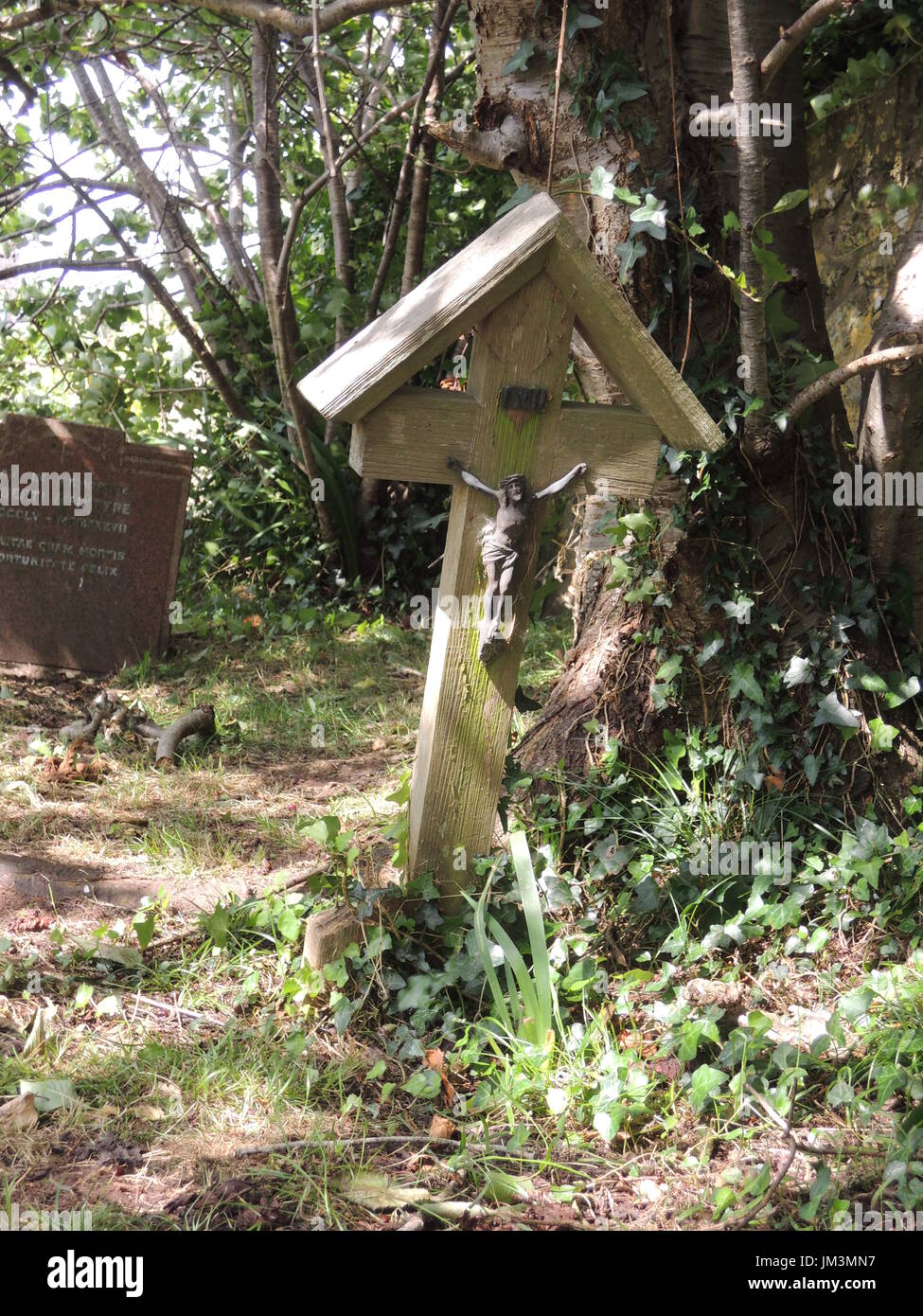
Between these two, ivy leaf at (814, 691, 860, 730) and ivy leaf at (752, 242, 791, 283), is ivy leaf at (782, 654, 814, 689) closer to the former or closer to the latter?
ivy leaf at (814, 691, 860, 730)

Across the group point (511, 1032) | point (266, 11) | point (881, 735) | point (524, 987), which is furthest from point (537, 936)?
point (266, 11)

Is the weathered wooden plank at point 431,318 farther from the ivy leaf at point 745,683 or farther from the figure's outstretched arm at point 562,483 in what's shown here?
the ivy leaf at point 745,683

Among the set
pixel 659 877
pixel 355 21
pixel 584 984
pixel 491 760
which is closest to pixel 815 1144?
pixel 584 984

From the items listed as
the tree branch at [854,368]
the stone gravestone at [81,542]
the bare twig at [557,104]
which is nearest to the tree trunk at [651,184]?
the bare twig at [557,104]

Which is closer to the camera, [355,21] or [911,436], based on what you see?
[911,436]

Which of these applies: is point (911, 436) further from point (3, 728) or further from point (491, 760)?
point (3, 728)

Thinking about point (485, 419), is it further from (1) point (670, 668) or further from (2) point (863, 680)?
(2) point (863, 680)

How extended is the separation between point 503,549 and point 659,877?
3.82 ft

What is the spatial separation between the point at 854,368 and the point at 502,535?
3.75ft

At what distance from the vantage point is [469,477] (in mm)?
2689

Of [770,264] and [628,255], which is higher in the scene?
[628,255]

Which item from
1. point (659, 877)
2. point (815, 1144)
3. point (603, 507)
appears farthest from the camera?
point (603, 507)

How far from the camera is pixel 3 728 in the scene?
4887 mm

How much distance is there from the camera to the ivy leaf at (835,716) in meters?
3.36
